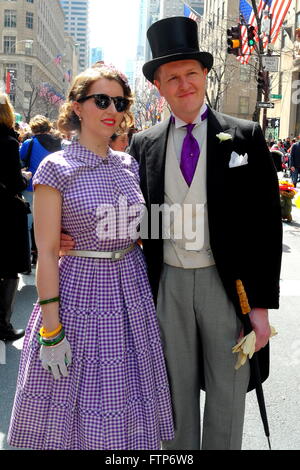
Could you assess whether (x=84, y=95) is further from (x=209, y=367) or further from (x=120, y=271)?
(x=209, y=367)

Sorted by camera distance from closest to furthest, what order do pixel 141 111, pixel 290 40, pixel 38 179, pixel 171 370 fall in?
pixel 38 179, pixel 171 370, pixel 290 40, pixel 141 111

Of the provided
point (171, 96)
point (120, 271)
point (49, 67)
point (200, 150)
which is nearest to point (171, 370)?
point (120, 271)

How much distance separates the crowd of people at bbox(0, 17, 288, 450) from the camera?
7.38 ft

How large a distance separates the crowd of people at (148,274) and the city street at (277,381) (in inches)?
12.4

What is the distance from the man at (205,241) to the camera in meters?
2.40

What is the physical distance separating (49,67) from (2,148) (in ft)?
321

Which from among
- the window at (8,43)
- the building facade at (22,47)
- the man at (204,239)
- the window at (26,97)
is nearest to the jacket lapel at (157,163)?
the man at (204,239)

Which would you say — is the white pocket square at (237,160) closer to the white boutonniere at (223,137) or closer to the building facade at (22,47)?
the white boutonniere at (223,137)

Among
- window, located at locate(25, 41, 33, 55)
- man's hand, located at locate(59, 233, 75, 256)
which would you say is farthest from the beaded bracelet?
window, located at locate(25, 41, 33, 55)

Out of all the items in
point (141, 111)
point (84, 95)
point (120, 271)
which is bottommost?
point (120, 271)

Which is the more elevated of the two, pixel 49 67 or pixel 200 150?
pixel 49 67

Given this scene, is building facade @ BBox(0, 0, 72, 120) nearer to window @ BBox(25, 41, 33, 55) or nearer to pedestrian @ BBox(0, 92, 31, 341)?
window @ BBox(25, 41, 33, 55)

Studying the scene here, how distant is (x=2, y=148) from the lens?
4383mm

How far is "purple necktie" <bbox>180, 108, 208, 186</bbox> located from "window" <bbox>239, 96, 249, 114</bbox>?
5766 centimetres
